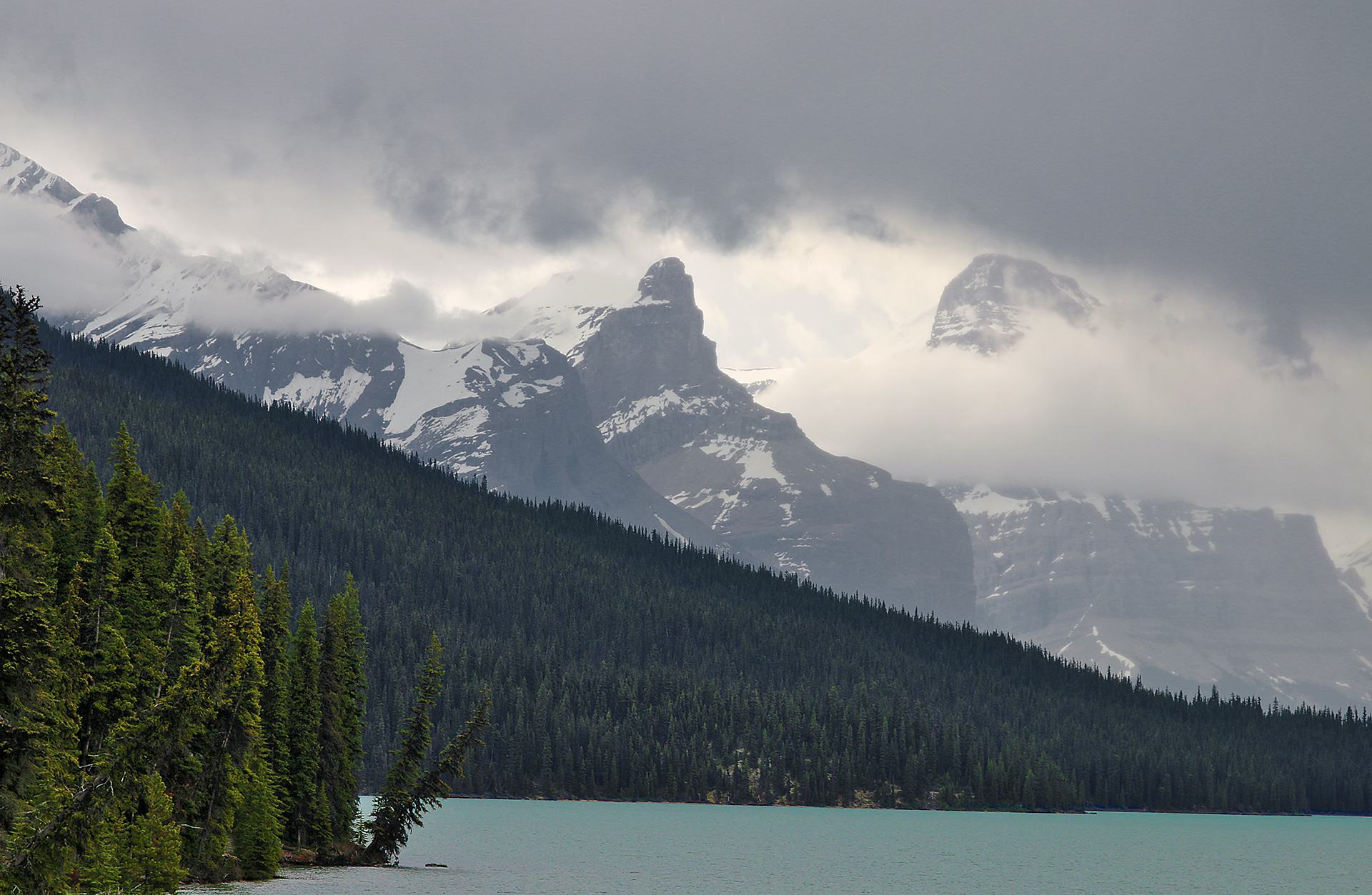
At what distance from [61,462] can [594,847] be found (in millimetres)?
74544

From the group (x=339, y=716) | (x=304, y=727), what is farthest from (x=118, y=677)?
(x=339, y=716)

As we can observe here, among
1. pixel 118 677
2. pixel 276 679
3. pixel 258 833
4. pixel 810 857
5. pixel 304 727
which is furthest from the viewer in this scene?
pixel 810 857

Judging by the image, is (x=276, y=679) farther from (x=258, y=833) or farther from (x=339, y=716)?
(x=339, y=716)

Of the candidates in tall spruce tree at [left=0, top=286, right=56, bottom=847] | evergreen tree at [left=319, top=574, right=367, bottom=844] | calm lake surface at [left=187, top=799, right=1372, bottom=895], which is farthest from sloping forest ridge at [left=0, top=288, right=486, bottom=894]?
calm lake surface at [left=187, top=799, right=1372, bottom=895]

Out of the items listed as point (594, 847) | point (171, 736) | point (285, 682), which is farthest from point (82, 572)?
point (594, 847)

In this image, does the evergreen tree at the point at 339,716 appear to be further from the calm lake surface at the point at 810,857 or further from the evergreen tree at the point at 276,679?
the calm lake surface at the point at 810,857

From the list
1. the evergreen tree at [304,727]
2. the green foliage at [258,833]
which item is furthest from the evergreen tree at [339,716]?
the green foliage at [258,833]

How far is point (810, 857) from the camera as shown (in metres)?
Answer: 116

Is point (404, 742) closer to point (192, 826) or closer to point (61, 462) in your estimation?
point (192, 826)

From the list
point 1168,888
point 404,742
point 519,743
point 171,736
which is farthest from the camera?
point 519,743

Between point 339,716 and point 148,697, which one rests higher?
point 339,716

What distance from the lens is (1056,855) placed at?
430 feet

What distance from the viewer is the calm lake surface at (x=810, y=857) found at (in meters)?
86.8

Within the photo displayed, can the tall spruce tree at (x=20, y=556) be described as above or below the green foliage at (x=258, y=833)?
above
